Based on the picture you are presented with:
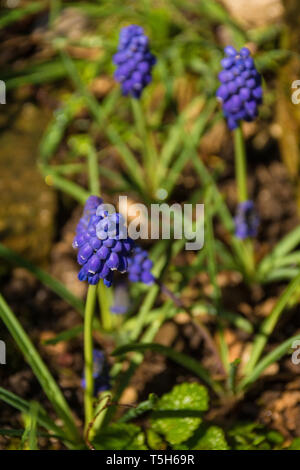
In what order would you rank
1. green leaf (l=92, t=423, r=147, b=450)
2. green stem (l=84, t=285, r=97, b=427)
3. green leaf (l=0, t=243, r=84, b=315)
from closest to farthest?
green stem (l=84, t=285, r=97, b=427) → green leaf (l=92, t=423, r=147, b=450) → green leaf (l=0, t=243, r=84, b=315)

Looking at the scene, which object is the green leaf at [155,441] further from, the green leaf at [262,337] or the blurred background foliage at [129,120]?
the blurred background foliage at [129,120]

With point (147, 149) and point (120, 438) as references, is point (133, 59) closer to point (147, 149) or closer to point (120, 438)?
point (147, 149)

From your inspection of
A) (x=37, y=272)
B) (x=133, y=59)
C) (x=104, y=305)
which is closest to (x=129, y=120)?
(x=133, y=59)

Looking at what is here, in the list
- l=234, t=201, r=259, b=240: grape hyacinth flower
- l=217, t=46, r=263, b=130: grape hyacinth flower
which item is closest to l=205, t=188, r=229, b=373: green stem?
l=234, t=201, r=259, b=240: grape hyacinth flower

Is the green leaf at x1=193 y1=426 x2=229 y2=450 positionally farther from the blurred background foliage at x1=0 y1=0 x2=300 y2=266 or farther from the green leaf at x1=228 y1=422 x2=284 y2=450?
the blurred background foliage at x1=0 y1=0 x2=300 y2=266

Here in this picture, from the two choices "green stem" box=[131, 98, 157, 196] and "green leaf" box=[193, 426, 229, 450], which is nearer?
"green leaf" box=[193, 426, 229, 450]
